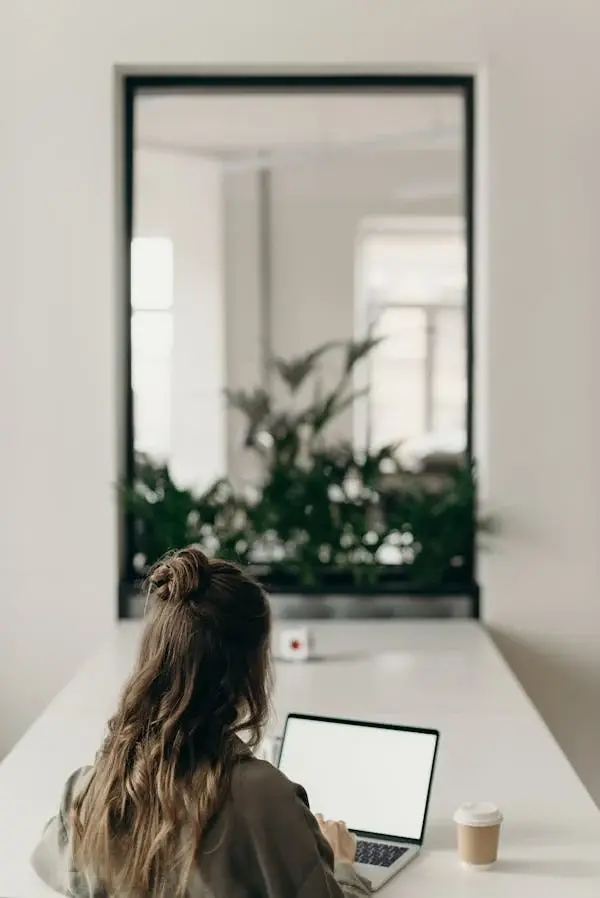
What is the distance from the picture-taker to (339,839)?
1.63m

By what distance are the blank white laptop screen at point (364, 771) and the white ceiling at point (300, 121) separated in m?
2.02

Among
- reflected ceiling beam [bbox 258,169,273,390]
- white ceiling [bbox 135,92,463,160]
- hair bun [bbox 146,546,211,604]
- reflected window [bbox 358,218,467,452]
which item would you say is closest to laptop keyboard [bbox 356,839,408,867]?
hair bun [bbox 146,546,211,604]

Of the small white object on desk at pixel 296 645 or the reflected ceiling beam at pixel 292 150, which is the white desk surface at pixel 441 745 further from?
the reflected ceiling beam at pixel 292 150

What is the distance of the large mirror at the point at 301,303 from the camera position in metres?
3.37

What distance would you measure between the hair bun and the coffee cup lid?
0.51m

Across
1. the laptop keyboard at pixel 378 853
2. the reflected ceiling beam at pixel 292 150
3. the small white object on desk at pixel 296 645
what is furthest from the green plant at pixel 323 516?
the laptop keyboard at pixel 378 853

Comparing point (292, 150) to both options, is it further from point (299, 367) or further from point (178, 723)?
point (178, 723)

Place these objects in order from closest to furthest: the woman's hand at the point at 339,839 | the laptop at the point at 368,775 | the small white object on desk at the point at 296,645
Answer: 1. the woman's hand at the point at 339,839
2. the laptop at the point at 368,775
3. the small white object on desk at the point at 296,645

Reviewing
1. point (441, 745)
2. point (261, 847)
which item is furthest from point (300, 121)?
point (261, 847)

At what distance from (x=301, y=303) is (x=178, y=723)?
2.20m

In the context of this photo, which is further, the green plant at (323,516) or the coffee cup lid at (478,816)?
the green plant at (323,516)

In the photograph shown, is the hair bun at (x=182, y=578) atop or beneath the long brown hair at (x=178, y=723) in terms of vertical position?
atop

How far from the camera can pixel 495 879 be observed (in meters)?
1.63

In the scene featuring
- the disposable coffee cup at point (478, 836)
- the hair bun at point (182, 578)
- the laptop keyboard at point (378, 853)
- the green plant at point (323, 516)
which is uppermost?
the hair bun at point (182, 578)
